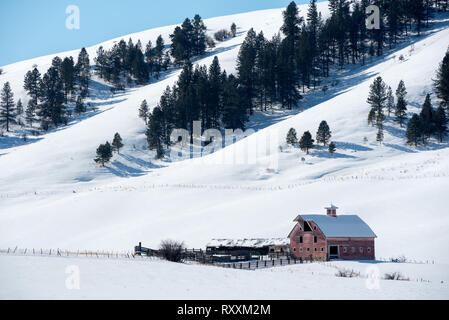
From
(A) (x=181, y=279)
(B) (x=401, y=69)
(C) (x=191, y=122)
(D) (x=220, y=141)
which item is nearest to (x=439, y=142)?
(B) (x=401, y=69)

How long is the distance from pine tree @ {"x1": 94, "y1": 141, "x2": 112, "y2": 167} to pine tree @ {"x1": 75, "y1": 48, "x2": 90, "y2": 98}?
43960 millimetres

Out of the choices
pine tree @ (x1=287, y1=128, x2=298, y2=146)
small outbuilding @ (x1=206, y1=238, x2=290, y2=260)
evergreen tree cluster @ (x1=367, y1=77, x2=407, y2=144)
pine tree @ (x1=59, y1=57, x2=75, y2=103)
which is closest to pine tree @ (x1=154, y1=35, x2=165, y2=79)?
pine tree @ (x1=59, y1=57, x2=75, y2=103)

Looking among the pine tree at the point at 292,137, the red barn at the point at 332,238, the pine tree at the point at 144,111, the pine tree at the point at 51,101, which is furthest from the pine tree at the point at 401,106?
the pine tree at the point at 51,101

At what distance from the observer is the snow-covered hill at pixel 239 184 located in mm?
51562

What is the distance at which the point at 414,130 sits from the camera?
7606cm

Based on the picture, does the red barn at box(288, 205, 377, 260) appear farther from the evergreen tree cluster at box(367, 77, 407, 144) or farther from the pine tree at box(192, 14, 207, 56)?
the pine tree at box(192, 14, 207, 56)

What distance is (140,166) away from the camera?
89.0 metres

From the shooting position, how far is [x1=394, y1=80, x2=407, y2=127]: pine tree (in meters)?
81.2

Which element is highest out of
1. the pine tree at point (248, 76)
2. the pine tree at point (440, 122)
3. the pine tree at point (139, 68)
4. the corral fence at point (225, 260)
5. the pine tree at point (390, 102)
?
the pine tree at point (139, 68)

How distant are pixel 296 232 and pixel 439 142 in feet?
137

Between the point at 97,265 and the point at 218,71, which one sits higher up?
the point at 218,71

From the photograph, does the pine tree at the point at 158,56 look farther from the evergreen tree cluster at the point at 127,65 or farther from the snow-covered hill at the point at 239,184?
the snow-covered hill at the point at 239,184

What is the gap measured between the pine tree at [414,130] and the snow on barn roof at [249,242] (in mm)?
37636

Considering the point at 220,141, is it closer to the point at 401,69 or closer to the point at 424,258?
the point at 401,69
